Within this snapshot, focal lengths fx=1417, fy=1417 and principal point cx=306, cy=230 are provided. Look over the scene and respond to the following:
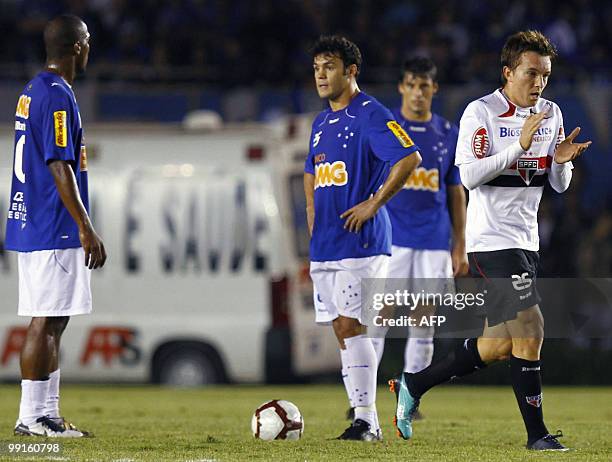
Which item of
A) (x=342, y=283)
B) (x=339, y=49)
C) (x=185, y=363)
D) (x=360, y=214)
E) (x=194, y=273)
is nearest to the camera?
(x=360, y=214)

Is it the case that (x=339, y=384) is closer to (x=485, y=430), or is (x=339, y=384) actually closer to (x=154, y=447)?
(x=485, y=430)

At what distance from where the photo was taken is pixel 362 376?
26.6 feet

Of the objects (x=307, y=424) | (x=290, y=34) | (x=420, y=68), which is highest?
(x=290, y=34)

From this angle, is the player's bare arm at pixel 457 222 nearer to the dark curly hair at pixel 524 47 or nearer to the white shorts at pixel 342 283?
the white shorts at pixel 342 283

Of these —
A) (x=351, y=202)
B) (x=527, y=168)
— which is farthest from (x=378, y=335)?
(x=527, y=168)

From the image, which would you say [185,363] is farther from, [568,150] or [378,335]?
[568,150]

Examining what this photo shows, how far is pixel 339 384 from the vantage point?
15383 millimetres

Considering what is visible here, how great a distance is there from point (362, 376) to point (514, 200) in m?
1.34

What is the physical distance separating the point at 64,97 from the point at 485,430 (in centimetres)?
342

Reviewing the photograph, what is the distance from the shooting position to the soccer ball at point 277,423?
26.7 feet

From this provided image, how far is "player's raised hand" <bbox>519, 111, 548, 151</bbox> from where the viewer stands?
24.3 ft

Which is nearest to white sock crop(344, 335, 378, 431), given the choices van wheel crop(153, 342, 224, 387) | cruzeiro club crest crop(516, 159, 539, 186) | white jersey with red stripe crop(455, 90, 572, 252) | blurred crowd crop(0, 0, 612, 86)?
white jersey with red stripe crop(455, 90, 572, 252)

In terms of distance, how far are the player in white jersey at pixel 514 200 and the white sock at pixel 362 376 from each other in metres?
0.60

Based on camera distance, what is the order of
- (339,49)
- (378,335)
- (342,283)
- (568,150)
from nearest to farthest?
1. (568,150)
2. (342,283)
3. (339,49)
4. (378,335)
